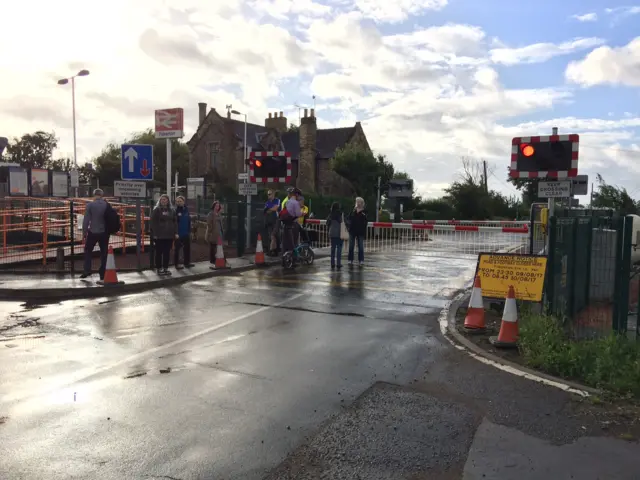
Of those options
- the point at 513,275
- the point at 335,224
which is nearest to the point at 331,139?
the point at 335,224

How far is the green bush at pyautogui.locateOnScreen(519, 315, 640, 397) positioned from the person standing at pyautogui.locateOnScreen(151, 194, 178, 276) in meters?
8.12

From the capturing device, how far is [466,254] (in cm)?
1922

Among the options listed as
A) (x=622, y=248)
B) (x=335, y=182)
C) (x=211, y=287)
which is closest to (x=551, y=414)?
(x=622, y=248)

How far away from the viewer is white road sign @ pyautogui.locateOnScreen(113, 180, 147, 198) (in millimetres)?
12516

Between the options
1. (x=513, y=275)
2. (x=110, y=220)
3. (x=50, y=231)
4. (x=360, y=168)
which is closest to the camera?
(x=513, y=275)

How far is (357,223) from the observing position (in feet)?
48.3

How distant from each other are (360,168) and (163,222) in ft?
120

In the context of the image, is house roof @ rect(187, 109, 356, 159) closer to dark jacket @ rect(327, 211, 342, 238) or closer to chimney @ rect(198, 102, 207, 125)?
chimney @ rect(198, 102, 207, 125)

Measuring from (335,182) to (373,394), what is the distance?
48.5 m

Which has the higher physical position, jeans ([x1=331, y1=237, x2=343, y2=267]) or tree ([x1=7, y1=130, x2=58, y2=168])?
tree ([x1=7, y1=130, x2=58, y2=168])

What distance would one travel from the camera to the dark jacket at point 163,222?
39.4 feet

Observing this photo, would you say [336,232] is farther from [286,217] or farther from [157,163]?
[157,163]

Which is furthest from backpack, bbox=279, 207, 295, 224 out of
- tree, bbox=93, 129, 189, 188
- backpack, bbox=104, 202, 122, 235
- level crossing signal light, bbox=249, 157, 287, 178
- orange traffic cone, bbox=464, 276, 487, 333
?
tree, bbox=93, 129, 189, 188

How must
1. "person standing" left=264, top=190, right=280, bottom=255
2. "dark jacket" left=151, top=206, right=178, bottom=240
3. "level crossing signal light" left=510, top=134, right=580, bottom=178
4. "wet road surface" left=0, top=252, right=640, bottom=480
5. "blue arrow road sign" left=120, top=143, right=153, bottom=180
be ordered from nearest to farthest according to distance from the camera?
"wet road surface" left=0, top=252, right=640, bottom=480 → "level crossing signal light" left=510, top=134, right=580, bottom=178 → "dark jacket" left=151, top=206, right=178, bottom=240 → "blue arrow road sign" left=120, top=143, right=153, bottom=180 → "person standing" left=264, top=190, right=280, bottom=255
